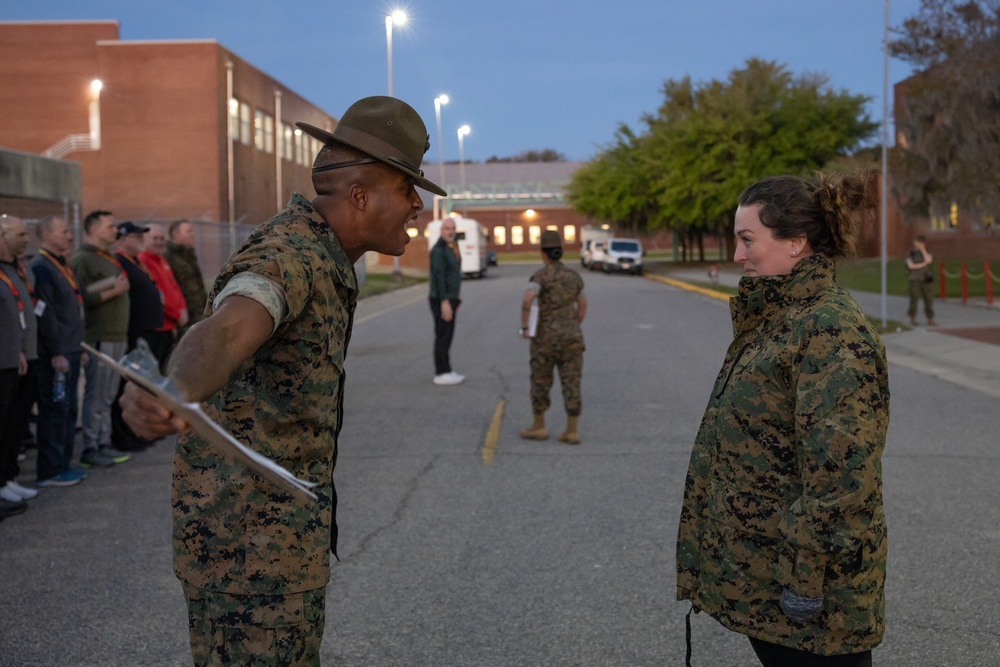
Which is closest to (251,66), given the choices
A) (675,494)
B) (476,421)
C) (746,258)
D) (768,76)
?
(768,76)

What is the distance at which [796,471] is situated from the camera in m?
2.64

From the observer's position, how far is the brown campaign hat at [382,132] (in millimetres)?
2551

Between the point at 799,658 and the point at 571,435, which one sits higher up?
the point at 799,658

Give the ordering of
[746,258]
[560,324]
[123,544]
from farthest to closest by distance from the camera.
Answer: [560,324]
[123,544]
[746,258]

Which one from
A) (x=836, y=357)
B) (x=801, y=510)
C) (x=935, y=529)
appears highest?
(x=836, y=357)

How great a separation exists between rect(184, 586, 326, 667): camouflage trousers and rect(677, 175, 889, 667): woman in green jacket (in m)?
1.10

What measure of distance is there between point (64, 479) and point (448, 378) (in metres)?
5.70

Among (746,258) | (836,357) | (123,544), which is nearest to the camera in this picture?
(836,357)

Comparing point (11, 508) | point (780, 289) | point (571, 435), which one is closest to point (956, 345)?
point (571, 435)

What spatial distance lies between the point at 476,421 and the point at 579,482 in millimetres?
2682

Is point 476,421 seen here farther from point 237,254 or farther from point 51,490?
point 237,254

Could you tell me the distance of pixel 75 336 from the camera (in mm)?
7934

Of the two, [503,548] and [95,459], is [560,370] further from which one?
[95,459]

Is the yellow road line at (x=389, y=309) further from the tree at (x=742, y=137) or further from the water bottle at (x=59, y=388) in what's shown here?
the tree at (x=742, y=137)
